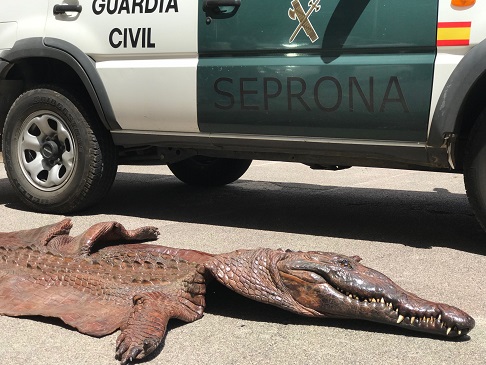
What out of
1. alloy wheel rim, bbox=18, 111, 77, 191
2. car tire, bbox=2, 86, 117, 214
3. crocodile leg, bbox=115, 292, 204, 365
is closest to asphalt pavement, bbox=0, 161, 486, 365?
crocodile leg, bbox=115, 292, 204, 365

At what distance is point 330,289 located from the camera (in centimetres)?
322

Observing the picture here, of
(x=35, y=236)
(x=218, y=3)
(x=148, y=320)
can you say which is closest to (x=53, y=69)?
(x=218, y=3)

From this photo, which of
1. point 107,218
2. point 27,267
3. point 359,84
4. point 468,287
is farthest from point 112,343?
point 107,218

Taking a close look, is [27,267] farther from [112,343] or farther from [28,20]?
[28,20]

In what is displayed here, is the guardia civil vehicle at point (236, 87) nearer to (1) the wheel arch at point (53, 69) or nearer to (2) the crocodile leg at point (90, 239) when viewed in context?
(1) the wheel arch at point (53, 69)

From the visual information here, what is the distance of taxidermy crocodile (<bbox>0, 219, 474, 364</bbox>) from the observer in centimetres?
308

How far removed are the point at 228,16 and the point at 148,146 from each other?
1406 millimetres

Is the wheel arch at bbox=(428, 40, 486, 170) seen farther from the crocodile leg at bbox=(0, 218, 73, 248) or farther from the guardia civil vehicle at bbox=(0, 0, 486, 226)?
the crocodile leg at bbox=(0, 218, 73, 248)

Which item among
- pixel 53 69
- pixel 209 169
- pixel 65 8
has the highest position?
pixel 65 8

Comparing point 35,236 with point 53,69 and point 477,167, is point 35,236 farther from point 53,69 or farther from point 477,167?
point 477,167

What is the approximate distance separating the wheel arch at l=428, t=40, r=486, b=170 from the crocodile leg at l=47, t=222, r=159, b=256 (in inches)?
76.8

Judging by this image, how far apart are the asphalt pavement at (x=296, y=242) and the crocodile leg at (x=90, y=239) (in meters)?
0.58

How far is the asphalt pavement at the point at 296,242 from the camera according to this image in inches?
120

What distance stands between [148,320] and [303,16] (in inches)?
93.4
